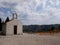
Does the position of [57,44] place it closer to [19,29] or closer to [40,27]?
[19,29]

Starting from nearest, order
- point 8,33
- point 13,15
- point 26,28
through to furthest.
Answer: point 8,33
point 13,15
point 26,28

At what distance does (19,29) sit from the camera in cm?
3103

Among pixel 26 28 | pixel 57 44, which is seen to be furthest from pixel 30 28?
pixel 57 44

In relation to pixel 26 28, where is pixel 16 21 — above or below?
above

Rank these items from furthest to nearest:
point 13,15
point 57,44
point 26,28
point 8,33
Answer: point 26,28
point 13,15
point 8,33
point 57,44

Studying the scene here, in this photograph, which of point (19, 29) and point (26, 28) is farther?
point (26, 28)

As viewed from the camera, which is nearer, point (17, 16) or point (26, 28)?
point (17, 16)

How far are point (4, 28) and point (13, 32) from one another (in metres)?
1.89

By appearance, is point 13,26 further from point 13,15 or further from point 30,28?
point 30,28

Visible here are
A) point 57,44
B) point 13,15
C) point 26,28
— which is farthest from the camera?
point 26,28

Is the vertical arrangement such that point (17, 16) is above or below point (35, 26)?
above

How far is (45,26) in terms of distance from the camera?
50.2 metres

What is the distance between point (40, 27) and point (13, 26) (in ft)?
70.3

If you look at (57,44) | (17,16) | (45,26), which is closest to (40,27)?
(45,26)
